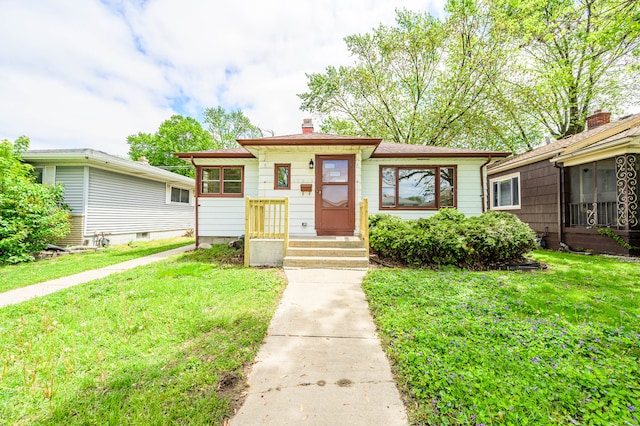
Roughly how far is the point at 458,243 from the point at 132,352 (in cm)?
530

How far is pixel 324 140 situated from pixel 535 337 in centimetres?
549

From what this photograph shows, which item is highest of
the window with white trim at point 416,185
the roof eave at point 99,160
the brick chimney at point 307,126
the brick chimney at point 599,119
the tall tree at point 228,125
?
the tall tree at point 228,125

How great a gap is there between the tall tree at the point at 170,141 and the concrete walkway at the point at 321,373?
2988 cm

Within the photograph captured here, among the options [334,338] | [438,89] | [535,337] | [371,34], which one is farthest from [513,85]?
[334,338]

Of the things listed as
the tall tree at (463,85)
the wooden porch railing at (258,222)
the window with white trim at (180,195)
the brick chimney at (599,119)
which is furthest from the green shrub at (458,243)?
the window with white trim at (180,195)

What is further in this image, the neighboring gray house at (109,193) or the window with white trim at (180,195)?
the window with white trim at (180,195)

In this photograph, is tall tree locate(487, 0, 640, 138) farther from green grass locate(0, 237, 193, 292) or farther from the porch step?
green grass locate(0, 237, 193, 292)

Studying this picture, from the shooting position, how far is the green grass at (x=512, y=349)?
161 cm

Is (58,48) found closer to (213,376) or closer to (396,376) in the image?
(213,376)

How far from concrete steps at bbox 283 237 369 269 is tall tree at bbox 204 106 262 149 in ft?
88.3

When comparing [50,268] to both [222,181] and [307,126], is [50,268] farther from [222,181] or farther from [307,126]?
[307,126]

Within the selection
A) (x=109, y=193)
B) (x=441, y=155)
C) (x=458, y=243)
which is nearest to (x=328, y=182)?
(x=458, y=243)

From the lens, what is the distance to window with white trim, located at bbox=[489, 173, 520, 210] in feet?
34.0

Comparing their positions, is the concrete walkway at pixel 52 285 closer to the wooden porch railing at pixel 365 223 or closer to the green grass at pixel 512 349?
the green grass at pixel 512 349
